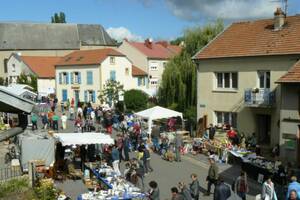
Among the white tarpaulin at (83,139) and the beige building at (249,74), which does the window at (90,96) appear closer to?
the beige building at (249,74)

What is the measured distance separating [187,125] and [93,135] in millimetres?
14018

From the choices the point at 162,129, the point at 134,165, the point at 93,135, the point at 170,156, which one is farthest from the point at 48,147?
the point at 162,129

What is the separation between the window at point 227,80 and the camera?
29.1 metres

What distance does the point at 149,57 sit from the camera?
5697 centimetres

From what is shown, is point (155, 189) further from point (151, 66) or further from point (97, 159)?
point (151, 66)

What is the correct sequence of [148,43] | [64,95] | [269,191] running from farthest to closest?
[148,43], [64,95], [269,191]

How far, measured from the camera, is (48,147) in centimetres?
2066

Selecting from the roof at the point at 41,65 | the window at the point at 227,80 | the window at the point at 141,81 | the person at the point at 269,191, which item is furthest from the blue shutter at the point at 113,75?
the person at the point at 269,191

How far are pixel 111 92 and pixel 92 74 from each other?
16.3ft

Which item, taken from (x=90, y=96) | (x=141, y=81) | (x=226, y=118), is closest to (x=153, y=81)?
(x=141, y=81)

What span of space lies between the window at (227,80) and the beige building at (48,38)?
5110 cm

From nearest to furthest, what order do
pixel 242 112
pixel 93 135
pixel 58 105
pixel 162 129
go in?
1. pixel 93 135
2. pixel 242 112
3. pixel 162 129
4. pixel 58 105

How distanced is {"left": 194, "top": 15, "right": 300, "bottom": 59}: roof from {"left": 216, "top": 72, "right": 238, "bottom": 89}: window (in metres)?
1.32

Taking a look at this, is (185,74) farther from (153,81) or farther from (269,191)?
(269,191)
